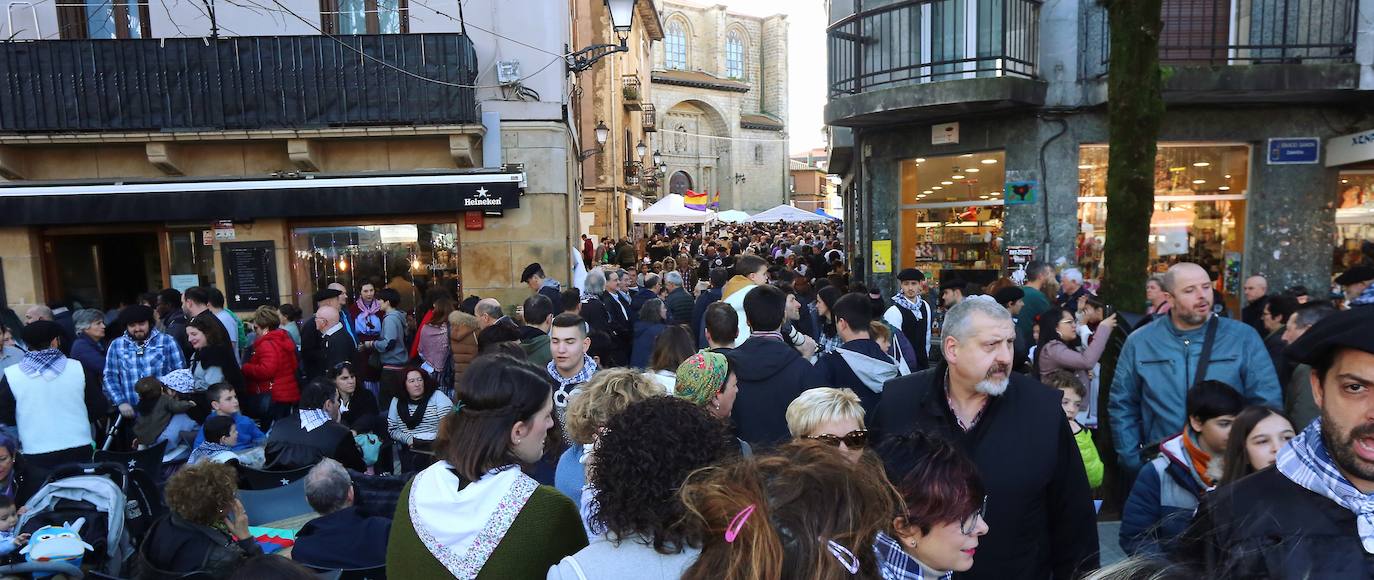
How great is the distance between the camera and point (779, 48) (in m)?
69.5

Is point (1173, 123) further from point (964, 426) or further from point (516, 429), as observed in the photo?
point (516, 429)

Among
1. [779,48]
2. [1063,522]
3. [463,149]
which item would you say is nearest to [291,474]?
[1063,522]

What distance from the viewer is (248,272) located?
452 inches

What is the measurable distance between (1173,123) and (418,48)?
429 inches

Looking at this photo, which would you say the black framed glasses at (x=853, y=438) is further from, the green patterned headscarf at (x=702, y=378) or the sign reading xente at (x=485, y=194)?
the sign reading xente at (x=485, y=194)

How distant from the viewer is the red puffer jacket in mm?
6859

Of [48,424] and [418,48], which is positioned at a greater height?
[418,48]

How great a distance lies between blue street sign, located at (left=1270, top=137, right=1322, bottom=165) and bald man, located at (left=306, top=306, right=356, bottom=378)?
12482 millimetres

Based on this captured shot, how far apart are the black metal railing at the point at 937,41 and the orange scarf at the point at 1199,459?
8.26 m

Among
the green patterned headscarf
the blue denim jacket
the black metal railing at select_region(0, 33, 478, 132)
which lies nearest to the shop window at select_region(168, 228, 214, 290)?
the black metal railing at select_region(0, 33, 478, 132)

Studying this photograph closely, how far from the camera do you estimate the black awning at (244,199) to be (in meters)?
11.0

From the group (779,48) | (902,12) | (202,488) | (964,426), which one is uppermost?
(779,48)

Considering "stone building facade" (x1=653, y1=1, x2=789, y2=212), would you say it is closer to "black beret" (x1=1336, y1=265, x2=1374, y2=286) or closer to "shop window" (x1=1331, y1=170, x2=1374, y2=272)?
"shop window" (x1=1331, y1=170, x2=1374, y2=272)

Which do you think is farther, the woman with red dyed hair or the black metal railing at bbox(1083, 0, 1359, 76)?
the black metal railing at bbox(1083, 0, 1359, 76)
